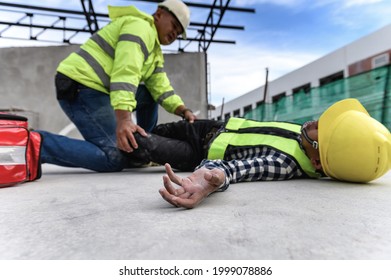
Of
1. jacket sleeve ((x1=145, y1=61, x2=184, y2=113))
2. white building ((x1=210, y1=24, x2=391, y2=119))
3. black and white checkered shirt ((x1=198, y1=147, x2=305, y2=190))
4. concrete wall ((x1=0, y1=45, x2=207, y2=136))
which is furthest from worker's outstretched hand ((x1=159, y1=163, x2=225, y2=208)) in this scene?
white building ((x1=210, y1=24, x2=391, y2=119))

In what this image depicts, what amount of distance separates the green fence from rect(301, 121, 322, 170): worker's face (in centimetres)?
344

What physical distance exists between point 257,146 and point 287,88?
13.8 metres

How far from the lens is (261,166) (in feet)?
4.82

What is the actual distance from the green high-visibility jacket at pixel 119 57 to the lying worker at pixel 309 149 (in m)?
0.68

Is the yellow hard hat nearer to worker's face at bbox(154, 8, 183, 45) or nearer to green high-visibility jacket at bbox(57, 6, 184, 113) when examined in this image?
green high-visibility jacket at bbox(57, 6, 184, 113)

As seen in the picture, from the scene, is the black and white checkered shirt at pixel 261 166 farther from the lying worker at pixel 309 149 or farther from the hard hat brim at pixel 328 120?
the hard hat brim at pixel 328 120

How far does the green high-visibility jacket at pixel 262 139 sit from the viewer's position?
1.54m

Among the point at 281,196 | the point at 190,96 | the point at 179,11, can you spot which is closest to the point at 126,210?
the point at 281,196

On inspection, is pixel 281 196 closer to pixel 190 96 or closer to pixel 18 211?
pixel 18 211

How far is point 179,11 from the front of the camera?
2.21 m

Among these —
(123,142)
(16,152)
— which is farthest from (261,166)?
(16,152)

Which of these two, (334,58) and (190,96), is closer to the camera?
(190,96)

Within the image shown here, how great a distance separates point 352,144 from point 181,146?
109 cm
